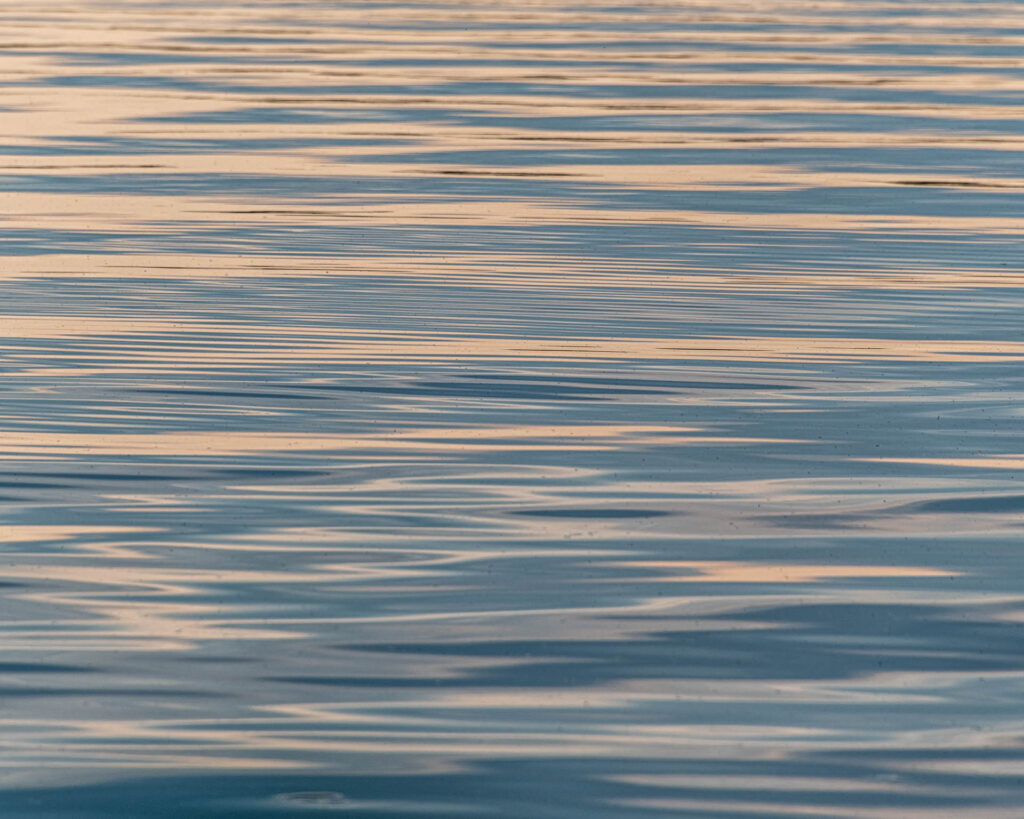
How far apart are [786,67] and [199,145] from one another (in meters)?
9.20

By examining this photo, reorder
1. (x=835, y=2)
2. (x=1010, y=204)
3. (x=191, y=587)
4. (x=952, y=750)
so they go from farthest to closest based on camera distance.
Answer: (x=835, y=2)
(x=1010, y=204)
(x=191, y=587)
(x=952, y=750)

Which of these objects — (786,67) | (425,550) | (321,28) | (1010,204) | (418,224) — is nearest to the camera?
(425,550)

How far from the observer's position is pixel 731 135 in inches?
659

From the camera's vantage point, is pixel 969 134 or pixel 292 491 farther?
pixel 969 134

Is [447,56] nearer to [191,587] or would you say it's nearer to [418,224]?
[418,224]

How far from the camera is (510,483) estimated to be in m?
6.69

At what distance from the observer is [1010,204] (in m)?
13.2

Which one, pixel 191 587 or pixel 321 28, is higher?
pixel 321 28

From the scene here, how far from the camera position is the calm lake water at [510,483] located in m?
4.54

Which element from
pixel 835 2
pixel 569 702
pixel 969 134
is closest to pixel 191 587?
pixel 569 702

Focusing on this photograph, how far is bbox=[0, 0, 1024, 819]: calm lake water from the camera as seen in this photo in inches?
179

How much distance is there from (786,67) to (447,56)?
3.98 metres

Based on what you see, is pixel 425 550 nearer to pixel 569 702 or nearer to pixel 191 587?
pixel 191 587

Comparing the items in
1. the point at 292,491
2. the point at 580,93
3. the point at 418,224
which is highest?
the point at 580,93
